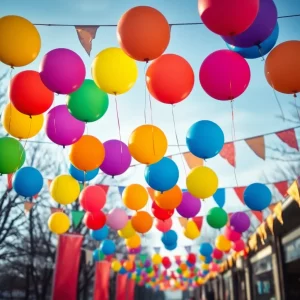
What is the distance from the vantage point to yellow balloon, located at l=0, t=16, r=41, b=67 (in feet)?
12.0

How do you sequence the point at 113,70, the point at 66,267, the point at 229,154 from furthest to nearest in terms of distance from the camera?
the point at 66,267
the point at 229,154
the point at 113,70

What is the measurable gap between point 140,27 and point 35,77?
1727 mm

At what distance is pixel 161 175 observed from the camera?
5281 mm

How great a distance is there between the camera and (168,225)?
8555mm

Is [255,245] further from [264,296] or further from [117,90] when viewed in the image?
[117,90]

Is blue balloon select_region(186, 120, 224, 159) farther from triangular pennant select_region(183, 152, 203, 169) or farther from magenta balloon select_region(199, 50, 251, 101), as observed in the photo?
triangular pennant select_region(183, 152, 203, 169)

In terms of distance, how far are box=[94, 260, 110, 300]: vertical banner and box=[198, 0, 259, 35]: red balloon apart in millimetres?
11759

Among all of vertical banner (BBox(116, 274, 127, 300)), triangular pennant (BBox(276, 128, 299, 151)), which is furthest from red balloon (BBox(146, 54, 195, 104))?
vertical banner (BBox(116, 274, 127, 300))

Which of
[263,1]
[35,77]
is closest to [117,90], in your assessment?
[35,77]

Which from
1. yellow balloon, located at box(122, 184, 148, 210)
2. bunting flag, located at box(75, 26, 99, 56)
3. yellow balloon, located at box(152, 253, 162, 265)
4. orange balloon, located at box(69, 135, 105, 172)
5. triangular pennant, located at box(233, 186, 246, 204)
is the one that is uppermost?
bunting flag, located at box(75, 26, 99, 56)

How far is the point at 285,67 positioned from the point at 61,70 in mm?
2414

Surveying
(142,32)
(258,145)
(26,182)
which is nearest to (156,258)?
(258,145)

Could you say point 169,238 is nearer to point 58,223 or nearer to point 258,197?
point 58,223

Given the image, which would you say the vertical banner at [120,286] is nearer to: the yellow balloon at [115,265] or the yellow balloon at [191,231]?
the yellow balloon at [115,265]
